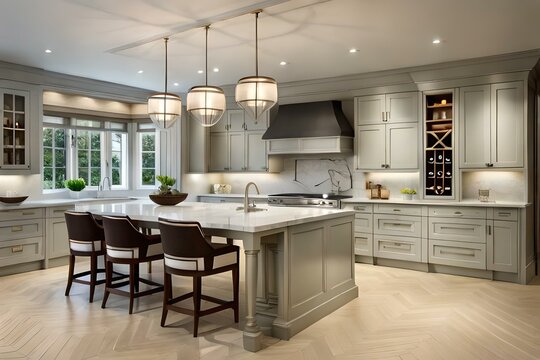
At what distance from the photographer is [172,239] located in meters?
3.42

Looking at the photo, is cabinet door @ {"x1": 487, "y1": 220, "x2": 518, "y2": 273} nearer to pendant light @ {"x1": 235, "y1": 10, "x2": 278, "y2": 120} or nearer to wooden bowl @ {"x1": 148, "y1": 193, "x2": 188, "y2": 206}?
pendant light @ {"x1": 235, "y1": 10, "x2": 278, "y2": 120}

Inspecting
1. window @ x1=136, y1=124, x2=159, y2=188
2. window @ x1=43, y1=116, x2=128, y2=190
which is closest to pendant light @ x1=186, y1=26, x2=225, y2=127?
window @ x1=43, y1=116, x2=128, y2=190

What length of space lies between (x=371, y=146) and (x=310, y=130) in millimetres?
937

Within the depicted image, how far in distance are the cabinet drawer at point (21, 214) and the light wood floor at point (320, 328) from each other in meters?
0.93

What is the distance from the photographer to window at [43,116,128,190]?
7000 millimetres

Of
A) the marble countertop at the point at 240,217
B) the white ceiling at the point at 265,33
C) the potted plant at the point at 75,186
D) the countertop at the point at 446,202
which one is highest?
the white ceiling at the point at 265,33

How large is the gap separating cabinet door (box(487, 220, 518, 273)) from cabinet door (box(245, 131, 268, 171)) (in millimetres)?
3521

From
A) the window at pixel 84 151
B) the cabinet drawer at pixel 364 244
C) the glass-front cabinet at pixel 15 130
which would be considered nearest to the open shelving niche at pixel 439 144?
the cabinet drawer at pixel 364 244

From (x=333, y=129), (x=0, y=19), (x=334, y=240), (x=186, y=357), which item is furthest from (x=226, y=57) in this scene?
(x=186, y=357)

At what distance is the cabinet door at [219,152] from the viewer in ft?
25.5

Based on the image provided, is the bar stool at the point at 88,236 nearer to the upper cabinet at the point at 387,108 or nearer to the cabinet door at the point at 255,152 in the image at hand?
the cabinet door at the point at 255,152

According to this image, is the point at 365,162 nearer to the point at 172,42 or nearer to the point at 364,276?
the point at 364,276

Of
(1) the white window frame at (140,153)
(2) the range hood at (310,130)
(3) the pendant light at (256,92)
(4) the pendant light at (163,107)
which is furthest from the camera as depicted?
(1) the white window frame at (140,153)

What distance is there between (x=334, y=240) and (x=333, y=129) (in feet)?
8.58
